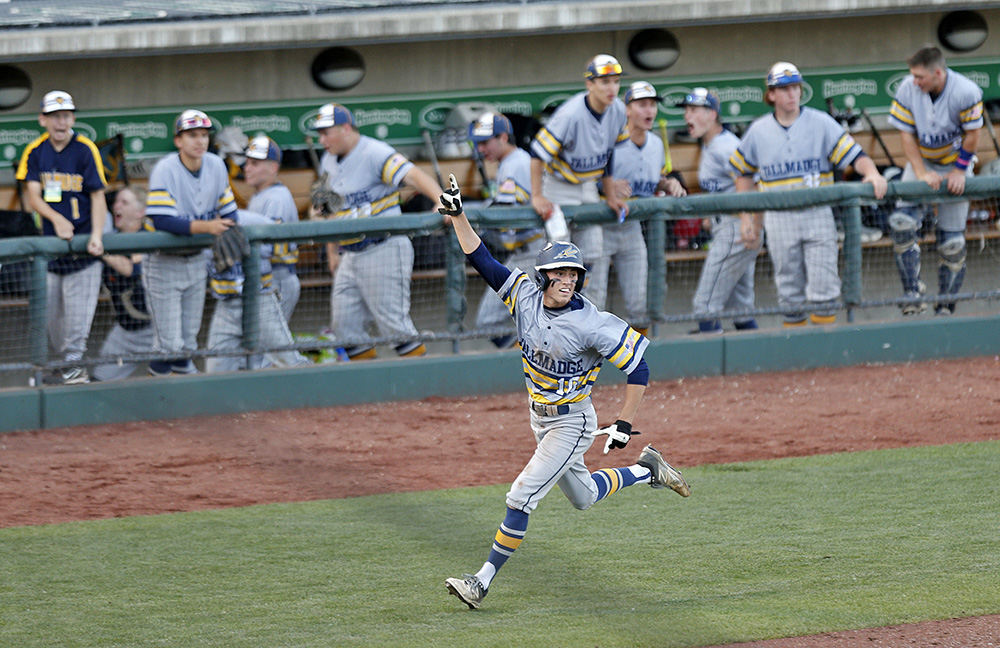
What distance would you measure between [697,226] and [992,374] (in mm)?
2129

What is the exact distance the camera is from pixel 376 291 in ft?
28.6

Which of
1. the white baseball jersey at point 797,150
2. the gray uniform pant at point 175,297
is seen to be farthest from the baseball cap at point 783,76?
the gray uniform pant at point 175,297

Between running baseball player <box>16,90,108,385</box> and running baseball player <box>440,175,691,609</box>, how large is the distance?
3.45 metres

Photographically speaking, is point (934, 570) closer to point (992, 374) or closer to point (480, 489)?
point (480, 489)

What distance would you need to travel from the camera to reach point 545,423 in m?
5.47

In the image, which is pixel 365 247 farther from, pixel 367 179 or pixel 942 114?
pixel 942 114

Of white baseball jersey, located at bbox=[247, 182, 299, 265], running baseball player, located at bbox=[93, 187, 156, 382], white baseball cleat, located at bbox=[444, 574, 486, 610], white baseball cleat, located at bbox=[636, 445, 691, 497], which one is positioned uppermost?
white baseball jersey, located at bbox=[247, 182, 299, 265]

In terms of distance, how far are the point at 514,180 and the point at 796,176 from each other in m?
1.86

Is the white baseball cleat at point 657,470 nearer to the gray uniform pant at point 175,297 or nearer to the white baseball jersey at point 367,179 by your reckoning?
the white baseball jersey at point 367,179

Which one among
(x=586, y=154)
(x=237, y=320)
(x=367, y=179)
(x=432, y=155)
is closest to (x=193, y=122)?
(x=367, y=179)

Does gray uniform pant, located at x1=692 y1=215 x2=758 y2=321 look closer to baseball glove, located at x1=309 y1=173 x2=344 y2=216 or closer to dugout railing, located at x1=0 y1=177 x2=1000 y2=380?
dugout railing, located at x1=0 y1=177 x2=1000 y2=380

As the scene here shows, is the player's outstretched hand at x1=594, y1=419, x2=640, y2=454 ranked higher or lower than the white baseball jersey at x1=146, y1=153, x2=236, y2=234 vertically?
lower

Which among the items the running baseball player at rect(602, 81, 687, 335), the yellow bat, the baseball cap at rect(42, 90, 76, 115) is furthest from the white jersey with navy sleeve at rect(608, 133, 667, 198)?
the baseball cap at rect(42, 90, 76, 115)

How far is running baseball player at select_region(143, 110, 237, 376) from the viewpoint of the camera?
8297 mm
